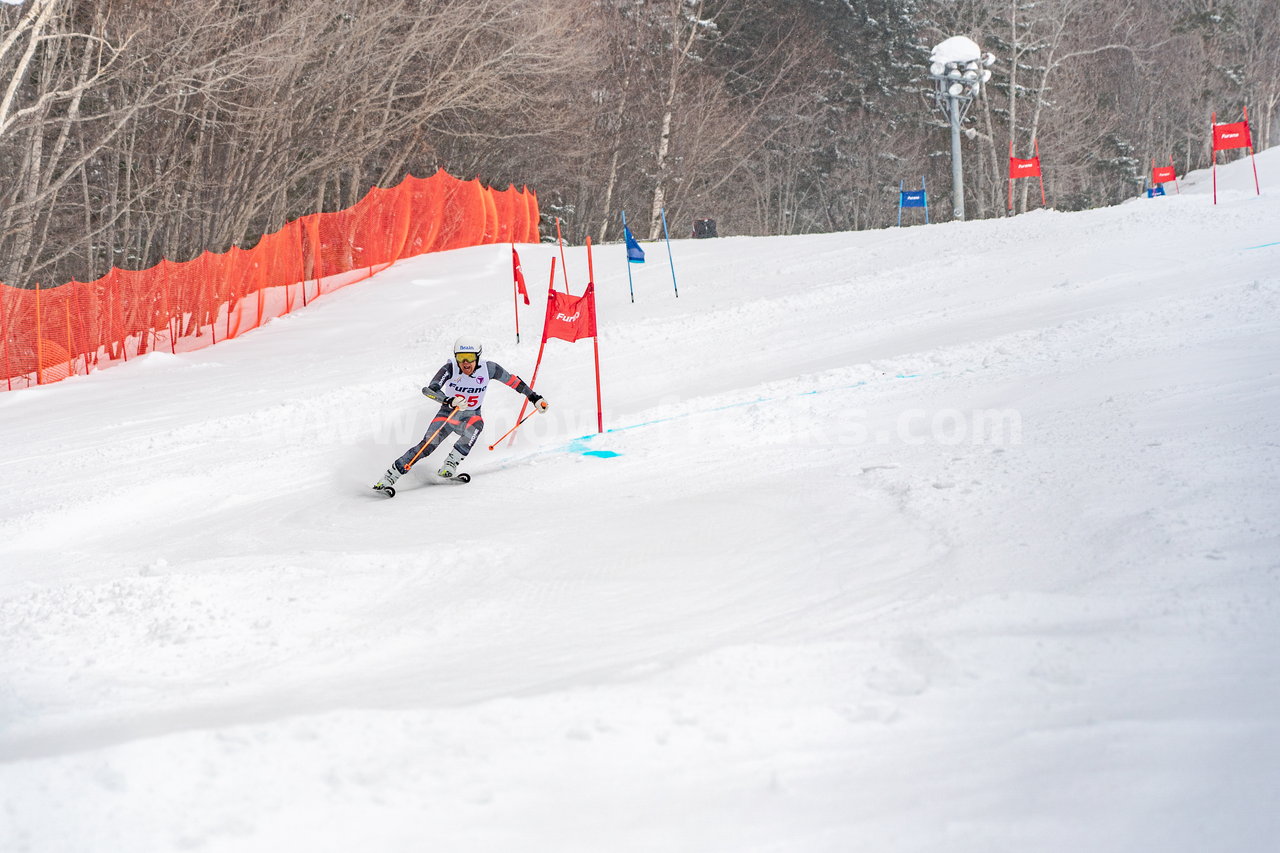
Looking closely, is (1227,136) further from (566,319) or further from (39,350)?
(39,350)

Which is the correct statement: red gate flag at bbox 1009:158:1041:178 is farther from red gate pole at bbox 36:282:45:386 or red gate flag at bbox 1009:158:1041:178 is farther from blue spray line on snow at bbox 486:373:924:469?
red gate pole at bbox 36:282:45:386

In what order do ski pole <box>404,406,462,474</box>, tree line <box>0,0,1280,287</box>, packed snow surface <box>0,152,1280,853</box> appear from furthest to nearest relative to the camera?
tree line <box>0,0,1280,287</box> < ski pole <box>404,406,462,474</box> < packed snow surface <box>0,152,1280,853</box>

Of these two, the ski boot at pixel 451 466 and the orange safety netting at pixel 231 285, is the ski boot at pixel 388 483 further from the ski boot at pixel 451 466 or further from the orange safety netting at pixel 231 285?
the orange safety netting at pixel 231 285

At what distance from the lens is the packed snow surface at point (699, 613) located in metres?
3.82

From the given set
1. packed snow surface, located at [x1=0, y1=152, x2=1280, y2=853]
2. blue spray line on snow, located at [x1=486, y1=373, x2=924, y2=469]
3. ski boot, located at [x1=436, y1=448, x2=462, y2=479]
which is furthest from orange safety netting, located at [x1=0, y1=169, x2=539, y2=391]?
blue spray line on snow, located at [x1=486, y1=373, x2=924, y2=469]

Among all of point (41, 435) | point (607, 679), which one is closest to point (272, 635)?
point (607, 679)

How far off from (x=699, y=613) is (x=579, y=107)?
98.3 ft

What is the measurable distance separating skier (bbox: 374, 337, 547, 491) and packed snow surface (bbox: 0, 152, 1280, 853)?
43cm

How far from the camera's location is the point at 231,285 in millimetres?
19219

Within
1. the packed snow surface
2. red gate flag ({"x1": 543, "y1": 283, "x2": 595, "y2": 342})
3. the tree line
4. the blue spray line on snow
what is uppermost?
the tree line

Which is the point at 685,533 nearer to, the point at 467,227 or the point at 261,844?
the point at 261,844

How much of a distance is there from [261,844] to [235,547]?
4419mm

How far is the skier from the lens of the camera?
1021cm

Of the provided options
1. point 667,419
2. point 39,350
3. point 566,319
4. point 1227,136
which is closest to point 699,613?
point 667,419
